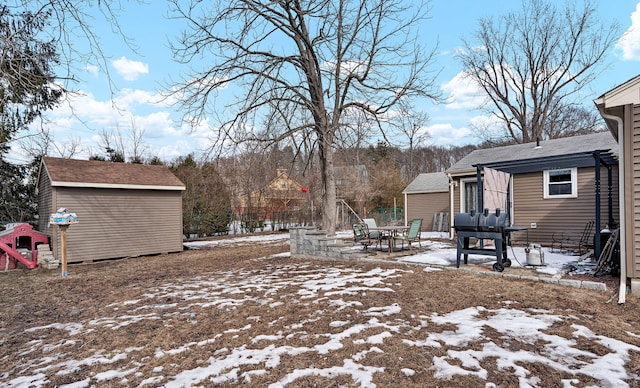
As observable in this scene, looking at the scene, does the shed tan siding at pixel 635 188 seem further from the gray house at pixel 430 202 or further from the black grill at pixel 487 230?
the gray house at pixel 430 202

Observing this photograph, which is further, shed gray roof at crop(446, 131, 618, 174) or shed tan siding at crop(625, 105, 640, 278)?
shed gray roof at crop(446, 131, 618, 174)

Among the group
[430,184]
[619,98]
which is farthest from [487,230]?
[430,184]

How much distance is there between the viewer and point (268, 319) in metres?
4.02

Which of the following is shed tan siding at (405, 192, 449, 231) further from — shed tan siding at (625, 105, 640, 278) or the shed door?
shed tan siding at (625, 105, 640, 278)

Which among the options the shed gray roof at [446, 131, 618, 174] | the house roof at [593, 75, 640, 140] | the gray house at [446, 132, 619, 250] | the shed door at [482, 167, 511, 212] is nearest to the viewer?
→ the house roof at [593, 75, 640, 140]

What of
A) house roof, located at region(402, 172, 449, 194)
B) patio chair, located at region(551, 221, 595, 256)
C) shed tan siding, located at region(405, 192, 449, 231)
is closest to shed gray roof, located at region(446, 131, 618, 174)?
patio chair, located at region(551, 221, 595, 256)

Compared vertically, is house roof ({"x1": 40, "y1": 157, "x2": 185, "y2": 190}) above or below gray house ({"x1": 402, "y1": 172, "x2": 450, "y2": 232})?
above

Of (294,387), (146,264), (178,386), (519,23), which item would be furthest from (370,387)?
(519,23)

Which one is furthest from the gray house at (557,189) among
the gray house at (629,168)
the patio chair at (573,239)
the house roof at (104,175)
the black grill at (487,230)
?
the house roof at (104,175)

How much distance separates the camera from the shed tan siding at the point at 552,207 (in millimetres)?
9547

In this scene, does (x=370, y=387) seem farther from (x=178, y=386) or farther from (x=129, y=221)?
(x=129, y=221)

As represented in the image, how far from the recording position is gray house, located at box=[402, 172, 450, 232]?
16078 mm

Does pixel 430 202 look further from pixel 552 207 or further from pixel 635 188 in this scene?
pixel 635 188

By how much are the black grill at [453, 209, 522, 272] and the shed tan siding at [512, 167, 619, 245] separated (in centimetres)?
479
